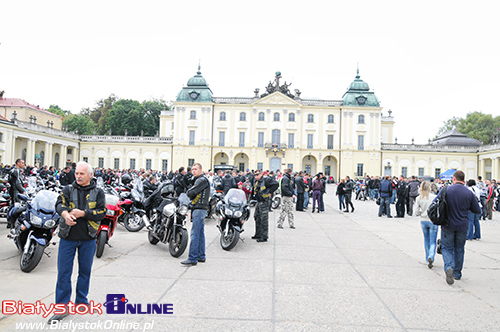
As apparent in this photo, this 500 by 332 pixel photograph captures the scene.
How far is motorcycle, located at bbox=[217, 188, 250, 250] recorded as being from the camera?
7795 millimetres

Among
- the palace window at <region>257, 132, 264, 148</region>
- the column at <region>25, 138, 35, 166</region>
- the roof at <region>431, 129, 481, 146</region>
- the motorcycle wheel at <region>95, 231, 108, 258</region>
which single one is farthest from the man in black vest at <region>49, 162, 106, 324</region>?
the roof at <region>431, 129, 481, 146</region>

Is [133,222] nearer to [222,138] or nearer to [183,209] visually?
[183,209]

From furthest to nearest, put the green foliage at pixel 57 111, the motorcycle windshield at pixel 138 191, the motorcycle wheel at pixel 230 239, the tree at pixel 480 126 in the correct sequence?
the green foliage at pixel 57 111 < the tree at pixel 480 126 < the motorcycle windshield at pixel 138 191 < the motorcycle wheel at pixel 230 239

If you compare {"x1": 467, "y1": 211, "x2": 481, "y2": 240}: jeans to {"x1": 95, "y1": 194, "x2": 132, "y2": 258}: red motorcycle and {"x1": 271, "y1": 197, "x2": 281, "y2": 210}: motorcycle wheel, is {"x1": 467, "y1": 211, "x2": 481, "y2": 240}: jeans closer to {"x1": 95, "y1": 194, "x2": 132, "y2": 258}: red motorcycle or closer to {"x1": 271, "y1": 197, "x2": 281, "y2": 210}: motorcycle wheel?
{"x1": 271, "y1": 197, "x2": 281, "y2": 210}: motorcycle wheel

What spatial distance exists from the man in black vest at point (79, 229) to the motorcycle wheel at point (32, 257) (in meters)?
1.91

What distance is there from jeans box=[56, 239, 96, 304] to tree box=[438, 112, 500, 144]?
75.5 metres

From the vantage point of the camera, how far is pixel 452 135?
6138 cm

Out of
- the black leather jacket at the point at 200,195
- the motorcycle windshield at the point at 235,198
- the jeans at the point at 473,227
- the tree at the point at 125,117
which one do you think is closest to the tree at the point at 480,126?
the tree at the point at 125,117

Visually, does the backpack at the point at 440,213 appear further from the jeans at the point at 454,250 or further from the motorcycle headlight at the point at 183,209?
the motorcycle headlight at the point at 183,209

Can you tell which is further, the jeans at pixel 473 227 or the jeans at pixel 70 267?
the jeans at pixel 473 227

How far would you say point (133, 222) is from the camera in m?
10.1

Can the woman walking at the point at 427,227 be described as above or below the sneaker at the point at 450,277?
above

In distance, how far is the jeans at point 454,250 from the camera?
5895 millimetres

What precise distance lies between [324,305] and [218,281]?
5.40 ft
